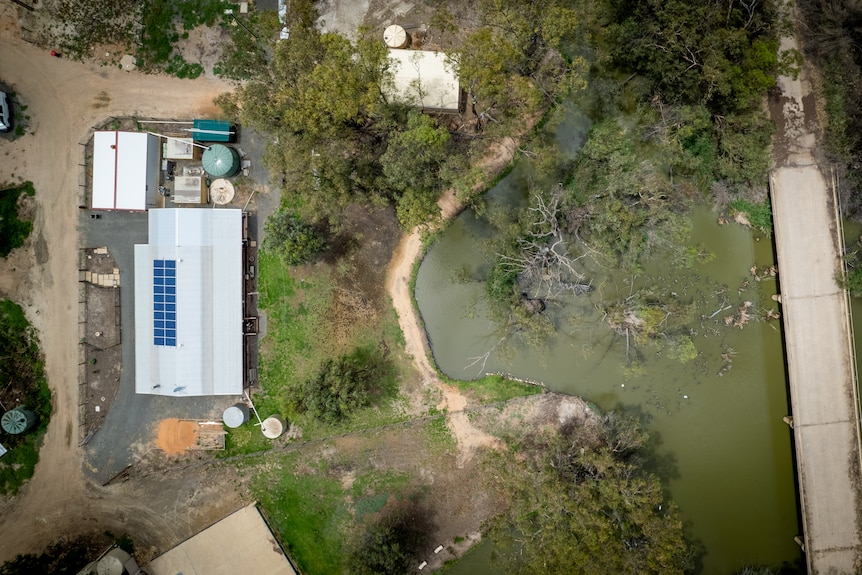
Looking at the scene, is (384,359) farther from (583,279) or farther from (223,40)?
(223,40)

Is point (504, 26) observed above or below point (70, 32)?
below

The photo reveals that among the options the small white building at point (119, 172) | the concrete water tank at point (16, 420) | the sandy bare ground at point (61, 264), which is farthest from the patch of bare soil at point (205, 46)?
the concrete water tank at point (16, 420)

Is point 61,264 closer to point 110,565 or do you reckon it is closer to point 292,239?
point 292,239

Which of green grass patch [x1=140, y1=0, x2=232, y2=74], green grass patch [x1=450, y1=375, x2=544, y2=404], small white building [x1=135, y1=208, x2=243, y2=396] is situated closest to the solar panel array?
small white building [x1=135, y1=208, x2=243, y2=396]

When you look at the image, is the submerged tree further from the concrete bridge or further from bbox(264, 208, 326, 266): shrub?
bbox(264, 208, 326, 266): shrub

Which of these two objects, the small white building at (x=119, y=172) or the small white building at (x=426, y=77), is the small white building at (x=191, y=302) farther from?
the small white building at (x=426, y=77)

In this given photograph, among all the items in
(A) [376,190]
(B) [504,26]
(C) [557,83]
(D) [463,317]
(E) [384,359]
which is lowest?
(E) [384,359]

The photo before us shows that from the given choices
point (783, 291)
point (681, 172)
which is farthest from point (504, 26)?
point (783, 291)
